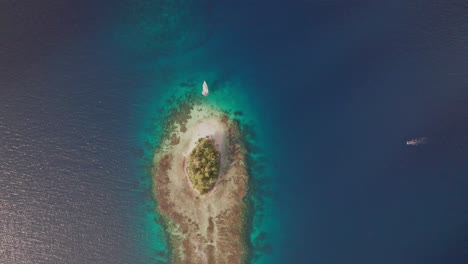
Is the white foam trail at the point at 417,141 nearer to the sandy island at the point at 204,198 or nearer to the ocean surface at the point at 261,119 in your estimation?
the ocean surface at the point at 261,119

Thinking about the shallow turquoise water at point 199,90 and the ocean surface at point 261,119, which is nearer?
the ocean surface at point 261,119

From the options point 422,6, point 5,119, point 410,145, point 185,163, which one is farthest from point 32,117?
point 422,6

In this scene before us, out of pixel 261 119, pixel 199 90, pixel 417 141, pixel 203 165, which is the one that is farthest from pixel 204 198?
pixel 417 141

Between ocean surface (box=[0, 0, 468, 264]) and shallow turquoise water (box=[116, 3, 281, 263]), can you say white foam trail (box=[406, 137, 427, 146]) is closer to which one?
ocean surface (box=[0, 0, 468, 264])

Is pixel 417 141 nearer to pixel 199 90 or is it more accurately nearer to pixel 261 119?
pixel 261 119

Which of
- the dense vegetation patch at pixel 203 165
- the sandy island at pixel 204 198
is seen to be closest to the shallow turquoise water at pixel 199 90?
the sandy island at pixel 204 198

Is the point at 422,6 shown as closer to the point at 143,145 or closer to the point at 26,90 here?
the point at 143,145
